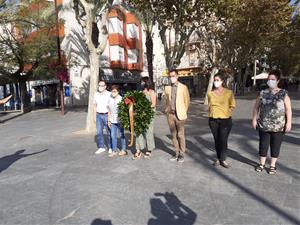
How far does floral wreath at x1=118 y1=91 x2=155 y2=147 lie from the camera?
7.07 m

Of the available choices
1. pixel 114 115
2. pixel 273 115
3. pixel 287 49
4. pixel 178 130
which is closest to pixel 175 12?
pixel 114 115

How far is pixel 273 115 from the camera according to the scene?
217 inches

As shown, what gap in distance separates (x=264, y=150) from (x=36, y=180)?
413cm

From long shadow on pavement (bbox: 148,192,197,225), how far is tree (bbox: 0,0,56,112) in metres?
19.2

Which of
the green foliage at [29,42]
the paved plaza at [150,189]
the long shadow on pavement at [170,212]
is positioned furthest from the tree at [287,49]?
the long shadow on pavement at [170,212]

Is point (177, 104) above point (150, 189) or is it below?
above

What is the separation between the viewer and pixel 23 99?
24688 millimetres

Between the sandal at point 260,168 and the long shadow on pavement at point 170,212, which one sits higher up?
the sandal at point 260,168

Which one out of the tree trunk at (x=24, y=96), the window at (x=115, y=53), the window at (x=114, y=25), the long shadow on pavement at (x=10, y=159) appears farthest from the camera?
the window at (x=115, y=53)

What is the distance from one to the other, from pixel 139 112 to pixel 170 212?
3.11 m

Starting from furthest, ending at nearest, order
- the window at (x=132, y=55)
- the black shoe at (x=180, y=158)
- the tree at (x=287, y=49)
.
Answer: the window at (x=132, y=55) < the tree at (x=287, y=49) < the black shoe at (x=180, y=158)

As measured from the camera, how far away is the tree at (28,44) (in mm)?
21703

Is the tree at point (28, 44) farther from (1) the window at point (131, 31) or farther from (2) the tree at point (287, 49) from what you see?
(2) the tree at point (287, 49)

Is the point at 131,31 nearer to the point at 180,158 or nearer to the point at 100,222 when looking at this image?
the point at 180,158
